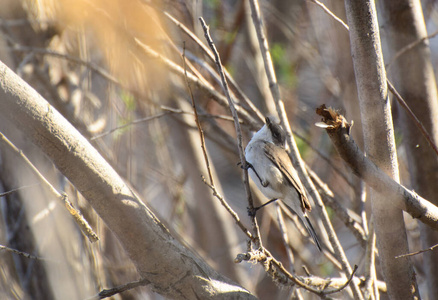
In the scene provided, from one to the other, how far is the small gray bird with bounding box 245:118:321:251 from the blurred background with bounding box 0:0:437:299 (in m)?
0.15

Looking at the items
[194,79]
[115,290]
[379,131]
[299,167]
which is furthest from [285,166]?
[115,290]

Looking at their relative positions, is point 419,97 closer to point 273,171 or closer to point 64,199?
point 273,171

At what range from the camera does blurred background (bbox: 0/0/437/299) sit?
296 centimetres

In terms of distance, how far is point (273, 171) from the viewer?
299 centimetres

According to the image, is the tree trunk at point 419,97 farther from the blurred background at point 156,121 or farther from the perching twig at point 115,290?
the perching twig at point 115,290

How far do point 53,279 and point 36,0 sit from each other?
214cm

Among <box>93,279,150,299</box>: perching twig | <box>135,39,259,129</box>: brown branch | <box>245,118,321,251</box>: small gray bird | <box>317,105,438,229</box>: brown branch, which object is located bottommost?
<box>93,279,150,299</box>: perching twig

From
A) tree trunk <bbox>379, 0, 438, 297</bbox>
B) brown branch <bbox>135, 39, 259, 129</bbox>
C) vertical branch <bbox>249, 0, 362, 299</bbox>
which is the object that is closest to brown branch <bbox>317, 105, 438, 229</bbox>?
vertical branch <bbox>249, 0, 362, 299</bbox>

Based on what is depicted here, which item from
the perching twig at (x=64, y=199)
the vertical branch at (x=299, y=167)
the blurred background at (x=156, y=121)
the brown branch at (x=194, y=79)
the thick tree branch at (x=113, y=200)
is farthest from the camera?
the blurred background at (x=156, y=121)

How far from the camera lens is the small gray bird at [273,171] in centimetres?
286

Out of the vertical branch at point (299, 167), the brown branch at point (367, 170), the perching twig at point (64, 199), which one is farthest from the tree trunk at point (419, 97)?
the perching twig at point (64, 199)

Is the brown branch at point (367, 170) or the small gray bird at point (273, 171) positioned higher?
the small gray bird at point (273, 171)

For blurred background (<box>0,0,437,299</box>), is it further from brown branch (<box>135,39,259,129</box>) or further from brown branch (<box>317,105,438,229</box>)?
brown branch (<box>317,105,438,229</box>)

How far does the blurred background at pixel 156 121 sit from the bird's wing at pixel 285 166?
7.9 inches
